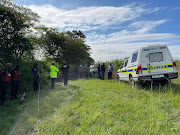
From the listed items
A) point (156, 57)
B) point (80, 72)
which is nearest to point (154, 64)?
point (156, 57)

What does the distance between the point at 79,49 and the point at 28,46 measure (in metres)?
15.3

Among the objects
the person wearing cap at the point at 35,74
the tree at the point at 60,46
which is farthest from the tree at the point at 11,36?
the tree at the point at 60,46

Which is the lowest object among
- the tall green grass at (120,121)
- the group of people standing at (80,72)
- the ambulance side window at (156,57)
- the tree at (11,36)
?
the tall green grass at (120,121)

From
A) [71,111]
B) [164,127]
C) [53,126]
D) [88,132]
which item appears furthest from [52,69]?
[164,127]

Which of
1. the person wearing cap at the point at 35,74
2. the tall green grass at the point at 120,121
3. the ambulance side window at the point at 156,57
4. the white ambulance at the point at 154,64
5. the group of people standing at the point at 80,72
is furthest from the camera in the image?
the group of people standing at the point at 80,72

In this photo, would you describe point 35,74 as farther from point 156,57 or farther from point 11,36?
point 156,57

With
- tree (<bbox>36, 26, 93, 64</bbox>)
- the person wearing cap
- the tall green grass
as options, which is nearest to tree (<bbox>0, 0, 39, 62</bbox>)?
the person wearing cap

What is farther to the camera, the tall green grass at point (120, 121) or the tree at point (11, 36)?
the tree at point (11, 36)

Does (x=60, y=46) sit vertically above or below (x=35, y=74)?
above

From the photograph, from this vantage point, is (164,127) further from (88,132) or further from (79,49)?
(79,49)

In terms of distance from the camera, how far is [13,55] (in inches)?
350

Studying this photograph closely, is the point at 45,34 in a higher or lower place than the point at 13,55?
higher

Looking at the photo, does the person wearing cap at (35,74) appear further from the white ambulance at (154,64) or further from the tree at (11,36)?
the white ambulance at (154,64)

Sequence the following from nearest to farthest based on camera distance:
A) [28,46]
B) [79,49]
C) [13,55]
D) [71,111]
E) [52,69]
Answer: [71,111]
[52,69]
[13,55]
[28,46]
[79,49]
